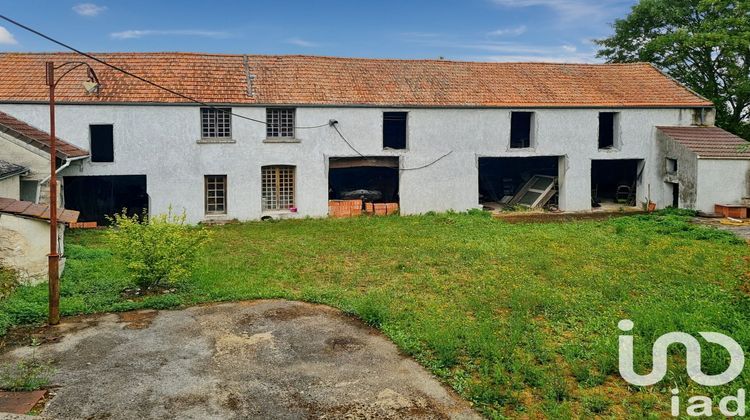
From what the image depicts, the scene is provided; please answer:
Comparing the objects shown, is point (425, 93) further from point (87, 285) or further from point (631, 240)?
point (87, 285)

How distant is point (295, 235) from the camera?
1900 cm

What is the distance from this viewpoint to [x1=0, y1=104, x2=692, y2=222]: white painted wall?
68.9ft

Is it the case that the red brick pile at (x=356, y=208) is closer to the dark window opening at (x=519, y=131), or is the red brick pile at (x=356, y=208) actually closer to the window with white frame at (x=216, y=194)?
the window with white frame at (x=216, y=194)

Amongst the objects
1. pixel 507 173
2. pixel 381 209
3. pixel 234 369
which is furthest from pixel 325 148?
pixel 234 369

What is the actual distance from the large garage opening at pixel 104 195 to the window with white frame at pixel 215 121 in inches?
136

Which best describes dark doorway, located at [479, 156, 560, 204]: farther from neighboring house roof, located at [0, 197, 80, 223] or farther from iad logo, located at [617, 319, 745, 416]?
neighboring house roof, located at [0, 197, 80, 223]

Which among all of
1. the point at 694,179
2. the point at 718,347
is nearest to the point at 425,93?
the point at 694,179

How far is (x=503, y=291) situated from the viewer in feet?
39.4

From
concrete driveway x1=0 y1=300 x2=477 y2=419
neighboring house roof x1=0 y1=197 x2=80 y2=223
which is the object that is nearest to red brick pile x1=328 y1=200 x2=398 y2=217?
neighboring house roof x1=0 y1=197 x2=80 y2=223

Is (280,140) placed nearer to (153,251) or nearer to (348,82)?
(348,82)

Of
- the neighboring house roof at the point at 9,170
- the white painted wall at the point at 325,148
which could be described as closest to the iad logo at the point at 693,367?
the neighboring house roof at the point at 9,170

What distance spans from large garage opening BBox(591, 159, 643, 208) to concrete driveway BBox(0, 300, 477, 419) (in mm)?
19858

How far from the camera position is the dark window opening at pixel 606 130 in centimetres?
2711

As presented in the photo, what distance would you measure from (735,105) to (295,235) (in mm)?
26177
